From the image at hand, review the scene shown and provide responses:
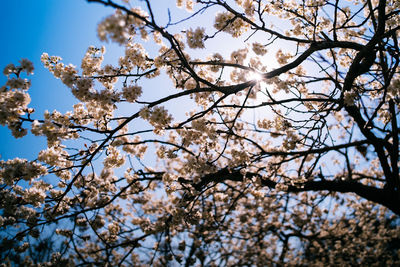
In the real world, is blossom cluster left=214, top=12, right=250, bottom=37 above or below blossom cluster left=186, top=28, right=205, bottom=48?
above

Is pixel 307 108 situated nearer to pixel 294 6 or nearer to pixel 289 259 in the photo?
pixel 294 6

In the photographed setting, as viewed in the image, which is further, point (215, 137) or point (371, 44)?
point (215, 137)

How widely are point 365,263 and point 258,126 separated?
11.2 metres

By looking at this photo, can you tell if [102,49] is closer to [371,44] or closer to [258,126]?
[258,126]

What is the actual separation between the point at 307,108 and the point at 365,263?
11.4 meters

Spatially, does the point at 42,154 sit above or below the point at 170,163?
below

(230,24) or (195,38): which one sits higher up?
(230,24)

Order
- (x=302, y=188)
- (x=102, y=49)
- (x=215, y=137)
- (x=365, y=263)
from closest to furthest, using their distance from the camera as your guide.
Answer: (x=102, y=49)
(x=215, y=137)
(x=302, y=188)
(x=365, y=263)

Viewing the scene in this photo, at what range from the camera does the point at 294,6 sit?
4.72 meters

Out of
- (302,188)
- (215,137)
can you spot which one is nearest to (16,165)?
(215,137)

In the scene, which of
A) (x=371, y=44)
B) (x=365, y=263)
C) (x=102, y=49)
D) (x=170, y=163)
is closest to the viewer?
(x=371, y=44)

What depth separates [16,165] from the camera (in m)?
3.24

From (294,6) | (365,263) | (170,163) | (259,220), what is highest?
(170,163)

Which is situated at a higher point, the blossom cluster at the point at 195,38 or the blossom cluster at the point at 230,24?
the blossom cluster at the point at 230,24
